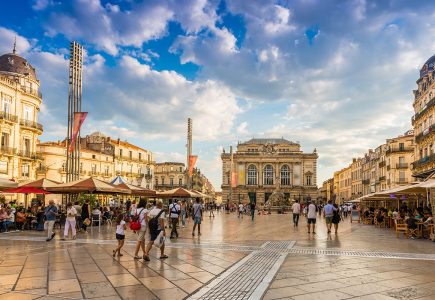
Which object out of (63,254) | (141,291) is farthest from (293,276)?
(63,254)

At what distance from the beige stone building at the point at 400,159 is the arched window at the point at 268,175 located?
35475mm

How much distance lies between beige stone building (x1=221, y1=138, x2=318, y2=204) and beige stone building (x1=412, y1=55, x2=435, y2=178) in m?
51.9

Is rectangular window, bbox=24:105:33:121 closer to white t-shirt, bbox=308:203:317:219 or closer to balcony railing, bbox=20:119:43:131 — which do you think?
balcony railing, bbox=20:119:43:131

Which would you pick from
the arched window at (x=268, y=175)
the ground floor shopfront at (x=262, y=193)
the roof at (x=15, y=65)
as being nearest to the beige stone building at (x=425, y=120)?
the roof at (x=15, y=65)

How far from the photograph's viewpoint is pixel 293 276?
792cm

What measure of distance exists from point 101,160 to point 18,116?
26.5 meters

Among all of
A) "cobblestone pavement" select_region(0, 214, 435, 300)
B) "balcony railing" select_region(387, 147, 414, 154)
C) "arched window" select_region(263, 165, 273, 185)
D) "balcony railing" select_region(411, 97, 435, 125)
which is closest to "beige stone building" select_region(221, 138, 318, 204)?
"arched window" select_region(263, 165, 273, 185)

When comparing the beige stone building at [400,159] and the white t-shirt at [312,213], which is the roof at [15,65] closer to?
the white t-shirt at [312,213]

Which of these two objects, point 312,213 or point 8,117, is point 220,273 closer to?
point 312,213

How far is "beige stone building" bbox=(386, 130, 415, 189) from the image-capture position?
58.9m

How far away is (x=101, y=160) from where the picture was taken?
63.8 m

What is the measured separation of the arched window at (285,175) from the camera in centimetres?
9388

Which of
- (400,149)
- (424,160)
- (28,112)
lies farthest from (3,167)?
(400,149)

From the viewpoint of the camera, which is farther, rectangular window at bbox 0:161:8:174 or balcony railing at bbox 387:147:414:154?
balcony railing at bbox 387:147:414:154
